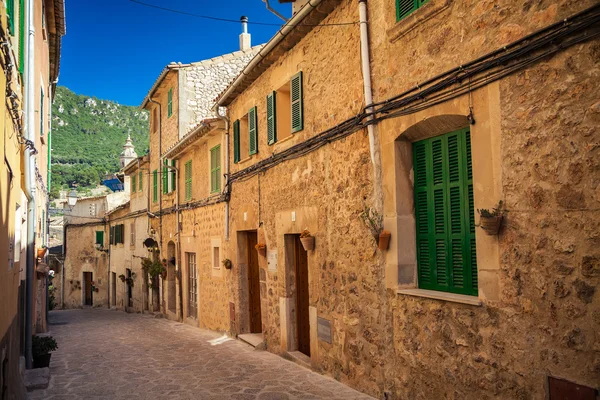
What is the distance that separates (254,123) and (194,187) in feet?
18.2

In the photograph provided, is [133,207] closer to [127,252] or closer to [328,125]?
[127,252]

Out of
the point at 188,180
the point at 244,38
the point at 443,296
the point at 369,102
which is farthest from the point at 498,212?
the point at 244,38

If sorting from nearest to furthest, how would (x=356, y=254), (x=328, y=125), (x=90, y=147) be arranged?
(x=356, y=254), (x=328, y=125), (x=90, y=147)

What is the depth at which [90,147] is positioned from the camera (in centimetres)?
8025

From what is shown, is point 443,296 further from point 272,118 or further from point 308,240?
point 272,118

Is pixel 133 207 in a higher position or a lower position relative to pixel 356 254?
higher

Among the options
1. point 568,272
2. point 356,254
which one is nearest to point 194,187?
point 356,254

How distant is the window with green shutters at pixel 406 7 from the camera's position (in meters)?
5.91

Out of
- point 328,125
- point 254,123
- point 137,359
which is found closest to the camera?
point 328,125

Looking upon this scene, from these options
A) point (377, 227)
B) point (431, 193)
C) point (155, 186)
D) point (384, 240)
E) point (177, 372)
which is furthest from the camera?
point (155, 186)

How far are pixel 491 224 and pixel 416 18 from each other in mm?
2573

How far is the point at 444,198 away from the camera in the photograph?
230 inches

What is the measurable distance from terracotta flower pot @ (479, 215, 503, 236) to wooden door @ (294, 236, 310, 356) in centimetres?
523

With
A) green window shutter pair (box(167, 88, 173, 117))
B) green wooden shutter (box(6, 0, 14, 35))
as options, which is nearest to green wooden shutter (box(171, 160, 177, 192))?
green window shutter pair (box(167, 88, 173, 117))
